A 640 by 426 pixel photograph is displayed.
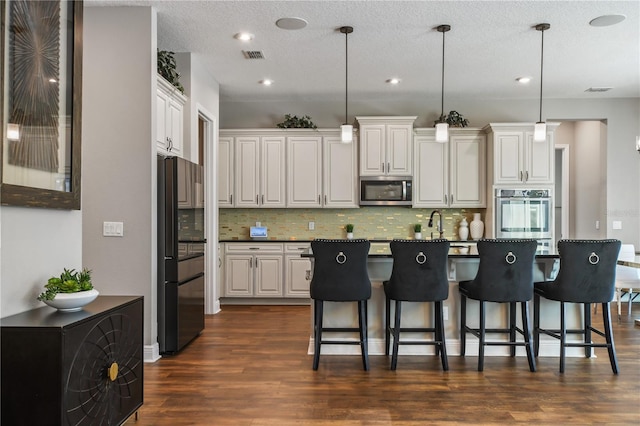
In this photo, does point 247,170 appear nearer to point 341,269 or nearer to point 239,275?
point 239,275

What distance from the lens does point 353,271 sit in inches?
139

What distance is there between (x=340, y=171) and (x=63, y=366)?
195 inches

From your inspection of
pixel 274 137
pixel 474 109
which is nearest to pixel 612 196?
pixel 474 109

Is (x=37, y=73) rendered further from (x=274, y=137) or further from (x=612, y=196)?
(x=612, y=196)

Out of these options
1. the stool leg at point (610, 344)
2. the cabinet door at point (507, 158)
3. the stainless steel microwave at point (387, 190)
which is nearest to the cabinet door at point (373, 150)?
the stainless steel microwave at point (387, 190)

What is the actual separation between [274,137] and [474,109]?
2848mm

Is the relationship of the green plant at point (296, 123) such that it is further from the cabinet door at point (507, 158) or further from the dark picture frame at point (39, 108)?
the dark picture frame at point (39, 108)

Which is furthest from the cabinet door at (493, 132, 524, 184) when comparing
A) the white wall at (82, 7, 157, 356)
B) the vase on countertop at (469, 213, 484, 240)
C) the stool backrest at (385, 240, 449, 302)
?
the white wall at (82, 7, 157, 356)

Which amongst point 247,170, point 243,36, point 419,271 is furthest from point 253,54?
point 419,271

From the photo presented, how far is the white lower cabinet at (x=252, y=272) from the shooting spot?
20.7 feet

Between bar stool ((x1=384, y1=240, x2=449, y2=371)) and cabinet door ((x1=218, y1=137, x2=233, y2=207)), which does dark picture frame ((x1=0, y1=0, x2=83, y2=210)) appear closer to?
bar stool ((x1=384, y1=240, x2=449, y2=371))

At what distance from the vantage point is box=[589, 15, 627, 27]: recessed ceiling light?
394 centimetres

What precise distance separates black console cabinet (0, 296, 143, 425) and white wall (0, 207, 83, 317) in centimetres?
9

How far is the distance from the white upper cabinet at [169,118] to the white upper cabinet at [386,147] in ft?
8.57
